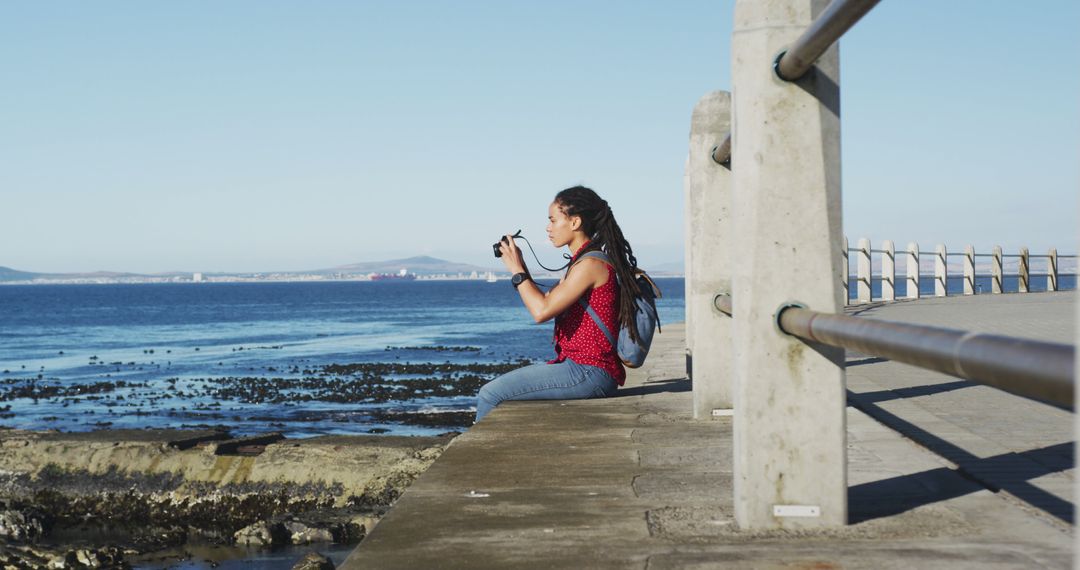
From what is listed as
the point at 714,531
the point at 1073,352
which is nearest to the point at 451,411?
the point at 714,531

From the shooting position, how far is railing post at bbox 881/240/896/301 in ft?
79.7

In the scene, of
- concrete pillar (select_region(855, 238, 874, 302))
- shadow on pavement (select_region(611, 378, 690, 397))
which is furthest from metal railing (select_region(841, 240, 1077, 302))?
shadow on pavement (select_region(611, 378, 690, 397))

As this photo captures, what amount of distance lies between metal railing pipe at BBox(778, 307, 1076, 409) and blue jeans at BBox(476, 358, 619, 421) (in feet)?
12.2

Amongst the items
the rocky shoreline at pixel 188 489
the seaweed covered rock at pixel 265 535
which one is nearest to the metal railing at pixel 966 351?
the rocky shoreline at pixel 188 489

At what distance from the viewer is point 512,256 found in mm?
5965

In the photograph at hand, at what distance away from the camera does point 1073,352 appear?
123cm

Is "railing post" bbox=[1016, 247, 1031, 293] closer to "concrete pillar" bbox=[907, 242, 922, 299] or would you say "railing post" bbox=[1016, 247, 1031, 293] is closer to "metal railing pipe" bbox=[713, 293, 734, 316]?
"concrete pillar" bbox=[907, 242, 922, 299]

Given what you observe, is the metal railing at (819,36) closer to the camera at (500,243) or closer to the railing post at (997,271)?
the camera at (500,243)

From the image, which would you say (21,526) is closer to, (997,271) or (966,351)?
(966,351)

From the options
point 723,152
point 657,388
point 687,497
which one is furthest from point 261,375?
point 687,497

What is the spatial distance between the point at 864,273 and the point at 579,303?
60.5 feet

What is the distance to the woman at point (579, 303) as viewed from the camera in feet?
19.8

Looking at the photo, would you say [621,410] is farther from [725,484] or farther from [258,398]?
[258,398]

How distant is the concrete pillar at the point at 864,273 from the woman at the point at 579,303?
17.9 metres
